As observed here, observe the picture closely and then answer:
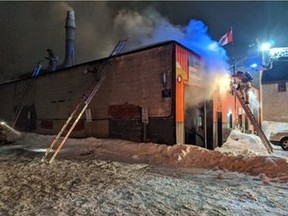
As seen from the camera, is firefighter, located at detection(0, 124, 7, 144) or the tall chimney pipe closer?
firefighter, located at detection(0, 124, 7, 144)

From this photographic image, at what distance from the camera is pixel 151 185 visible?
17.4 feet

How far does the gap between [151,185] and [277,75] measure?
3370 cm

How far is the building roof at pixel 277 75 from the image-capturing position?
106 ft

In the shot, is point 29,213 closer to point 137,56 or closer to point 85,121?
point 137,56

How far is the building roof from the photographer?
3244 centimetres

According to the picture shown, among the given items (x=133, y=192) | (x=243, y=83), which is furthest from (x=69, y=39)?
(x=133, y=192)

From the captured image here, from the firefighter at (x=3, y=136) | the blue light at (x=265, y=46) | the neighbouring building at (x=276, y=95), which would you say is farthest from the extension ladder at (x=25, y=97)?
the neighbouring building at (x=276, y=95)

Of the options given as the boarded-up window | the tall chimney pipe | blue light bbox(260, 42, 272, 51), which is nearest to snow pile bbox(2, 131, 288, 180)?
the tall chimney pipe

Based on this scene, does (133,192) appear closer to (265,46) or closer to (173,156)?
(173,156)

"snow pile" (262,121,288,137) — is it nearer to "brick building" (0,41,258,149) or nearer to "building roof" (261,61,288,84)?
"building roof" (261,61,288,84)

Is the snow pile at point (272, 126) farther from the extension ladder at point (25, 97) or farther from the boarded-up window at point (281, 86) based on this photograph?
the extension ladder at point (25, 97)

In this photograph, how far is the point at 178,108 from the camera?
9.93m

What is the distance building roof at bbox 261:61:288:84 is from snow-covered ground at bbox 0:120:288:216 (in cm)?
2906

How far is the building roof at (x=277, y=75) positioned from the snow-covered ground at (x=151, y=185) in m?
29.1
